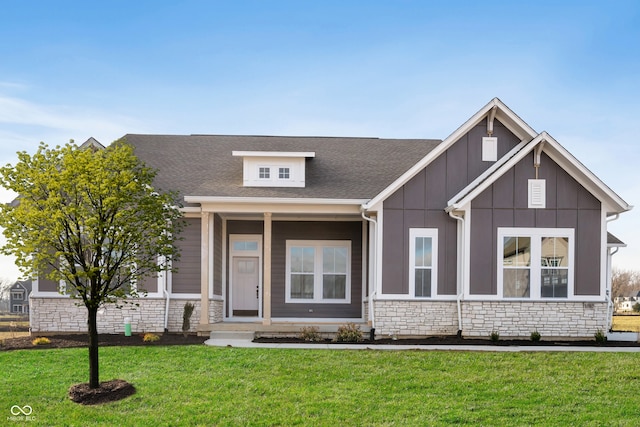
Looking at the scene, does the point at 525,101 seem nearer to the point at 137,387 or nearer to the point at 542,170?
the point at 542,170

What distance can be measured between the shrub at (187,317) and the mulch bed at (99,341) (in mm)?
201

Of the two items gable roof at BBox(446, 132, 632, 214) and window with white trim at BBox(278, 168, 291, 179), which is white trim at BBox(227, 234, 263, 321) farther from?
gable roof at BBox(446, 132, 632, 214)

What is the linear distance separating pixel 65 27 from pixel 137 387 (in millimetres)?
8670

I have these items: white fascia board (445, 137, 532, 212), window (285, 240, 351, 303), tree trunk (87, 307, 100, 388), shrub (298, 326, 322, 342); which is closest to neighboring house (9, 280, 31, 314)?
window (285, 240, 351, 303)

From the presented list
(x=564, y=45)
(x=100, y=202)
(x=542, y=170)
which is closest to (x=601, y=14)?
(x=564, y=45)

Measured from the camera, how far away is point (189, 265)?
55.4ft

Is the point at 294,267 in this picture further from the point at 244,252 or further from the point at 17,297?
the point at 17,297

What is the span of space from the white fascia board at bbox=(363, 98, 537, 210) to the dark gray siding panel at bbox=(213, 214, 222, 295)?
4298 mm

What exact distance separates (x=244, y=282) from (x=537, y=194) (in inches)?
341

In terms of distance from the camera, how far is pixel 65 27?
14711 mm

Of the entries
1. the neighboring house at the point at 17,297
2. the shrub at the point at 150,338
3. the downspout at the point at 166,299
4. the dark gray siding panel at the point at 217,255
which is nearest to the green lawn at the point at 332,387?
the shrub at the point at 150,338

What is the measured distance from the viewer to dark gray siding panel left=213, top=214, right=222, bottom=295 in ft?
56.2

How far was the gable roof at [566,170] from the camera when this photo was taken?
1493 cm

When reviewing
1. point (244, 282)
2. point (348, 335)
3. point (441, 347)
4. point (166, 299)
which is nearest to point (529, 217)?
point (441, 347)
